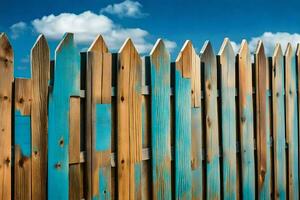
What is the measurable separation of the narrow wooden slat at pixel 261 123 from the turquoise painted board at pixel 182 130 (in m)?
1.33

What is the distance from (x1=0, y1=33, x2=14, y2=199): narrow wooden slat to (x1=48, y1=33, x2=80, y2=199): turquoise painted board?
32 cm

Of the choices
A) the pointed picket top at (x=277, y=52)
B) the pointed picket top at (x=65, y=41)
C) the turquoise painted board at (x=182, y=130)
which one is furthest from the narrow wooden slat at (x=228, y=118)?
the pointed picket top at (x=65, y=41)

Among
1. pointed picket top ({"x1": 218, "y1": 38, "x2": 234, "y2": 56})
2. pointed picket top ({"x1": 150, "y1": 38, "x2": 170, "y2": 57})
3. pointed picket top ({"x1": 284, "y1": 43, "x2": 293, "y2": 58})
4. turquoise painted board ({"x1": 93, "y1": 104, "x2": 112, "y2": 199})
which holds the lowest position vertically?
turquoise painted board ({"x1": 93, "y1": 104, "x2": 112, "y2": 199})

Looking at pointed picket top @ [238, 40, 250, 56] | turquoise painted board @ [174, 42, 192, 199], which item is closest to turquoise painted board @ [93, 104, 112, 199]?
turquoise painted board @ [174, 42, 192, 199]

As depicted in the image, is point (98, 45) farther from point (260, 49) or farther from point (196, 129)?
point (260, 49)

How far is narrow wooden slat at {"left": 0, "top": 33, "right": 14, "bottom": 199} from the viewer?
3584mm

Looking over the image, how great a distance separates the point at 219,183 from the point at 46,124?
7.35 feet

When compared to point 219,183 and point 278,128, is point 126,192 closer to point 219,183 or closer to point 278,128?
point 219,183

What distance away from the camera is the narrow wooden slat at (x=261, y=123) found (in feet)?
19.3

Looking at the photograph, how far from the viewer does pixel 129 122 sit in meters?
4.29

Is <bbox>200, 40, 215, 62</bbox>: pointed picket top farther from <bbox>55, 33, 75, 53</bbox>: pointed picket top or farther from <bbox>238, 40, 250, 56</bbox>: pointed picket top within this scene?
<bbox>55, 33, 75, 53</bbox>: pointed picket top

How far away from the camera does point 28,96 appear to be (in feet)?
12.1

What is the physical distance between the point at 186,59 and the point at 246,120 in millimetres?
1273

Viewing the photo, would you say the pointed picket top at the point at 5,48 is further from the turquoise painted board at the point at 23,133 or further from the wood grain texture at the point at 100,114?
the wood grain texture at the point at 100,114
